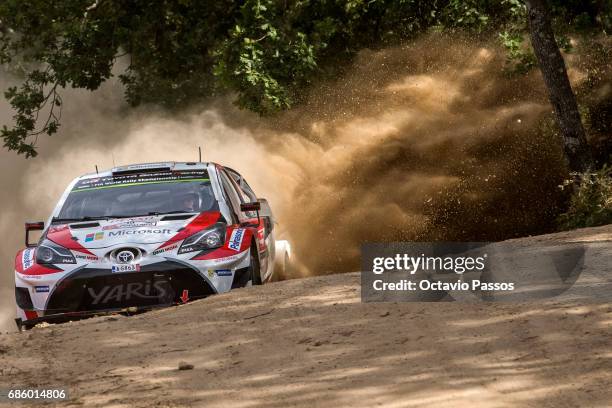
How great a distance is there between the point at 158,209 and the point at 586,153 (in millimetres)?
6328

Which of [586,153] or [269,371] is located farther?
[586,153]

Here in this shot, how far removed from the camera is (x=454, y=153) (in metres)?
16.3

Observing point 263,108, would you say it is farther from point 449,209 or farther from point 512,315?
point 512,315

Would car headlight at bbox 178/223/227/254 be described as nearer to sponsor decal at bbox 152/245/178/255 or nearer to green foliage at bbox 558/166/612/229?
sponsor decal at bbox 152/245/178/255

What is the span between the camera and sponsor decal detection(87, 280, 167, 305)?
8.58 m

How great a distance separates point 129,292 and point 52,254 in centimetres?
80

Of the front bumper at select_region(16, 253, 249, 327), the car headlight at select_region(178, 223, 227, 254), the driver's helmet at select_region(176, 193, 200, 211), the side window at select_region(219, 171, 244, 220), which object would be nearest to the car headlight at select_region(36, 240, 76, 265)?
the front bumper at select_region(16, 253, 249, 327)

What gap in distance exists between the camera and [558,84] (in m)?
13.1

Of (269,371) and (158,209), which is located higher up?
(158,209)

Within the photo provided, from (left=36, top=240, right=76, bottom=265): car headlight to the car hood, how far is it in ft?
0.19

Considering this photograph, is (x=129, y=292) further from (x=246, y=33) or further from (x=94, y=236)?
(x=246, y=33)

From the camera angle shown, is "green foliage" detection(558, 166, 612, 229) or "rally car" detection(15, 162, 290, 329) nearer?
"rally car" detection(15, 162, 290, 329)

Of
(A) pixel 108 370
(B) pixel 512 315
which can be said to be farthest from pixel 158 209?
(B) pixel 512 315

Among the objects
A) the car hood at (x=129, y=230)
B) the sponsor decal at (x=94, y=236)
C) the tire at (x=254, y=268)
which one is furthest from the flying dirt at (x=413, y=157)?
the sponsor decal at (x=94, y=236)
